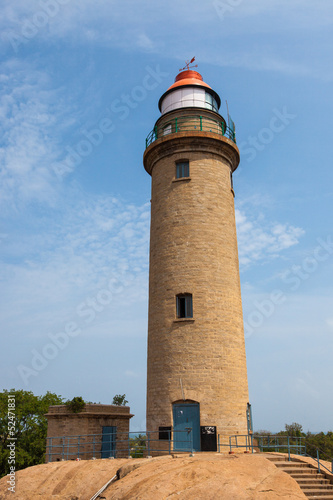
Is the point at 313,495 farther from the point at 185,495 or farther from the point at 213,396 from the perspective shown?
the point at 213,396

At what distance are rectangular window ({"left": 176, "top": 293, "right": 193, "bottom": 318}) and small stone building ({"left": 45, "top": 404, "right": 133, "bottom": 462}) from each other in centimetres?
721

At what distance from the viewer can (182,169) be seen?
872 inches

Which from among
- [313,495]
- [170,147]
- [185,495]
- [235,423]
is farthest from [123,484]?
[170,147]

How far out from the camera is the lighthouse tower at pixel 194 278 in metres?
18.3

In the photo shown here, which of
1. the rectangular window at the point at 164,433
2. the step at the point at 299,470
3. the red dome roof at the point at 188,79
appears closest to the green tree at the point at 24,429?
the rectangular window at the point at 164,433

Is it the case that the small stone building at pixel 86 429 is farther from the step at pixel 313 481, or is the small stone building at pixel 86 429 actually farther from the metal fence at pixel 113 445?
the step at pixel 313 481

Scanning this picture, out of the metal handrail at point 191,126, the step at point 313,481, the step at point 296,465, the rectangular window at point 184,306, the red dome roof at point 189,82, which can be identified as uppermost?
the red dome roof at point 189,82

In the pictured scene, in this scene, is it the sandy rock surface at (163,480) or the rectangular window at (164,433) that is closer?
the sandy rock surface at (163,480)

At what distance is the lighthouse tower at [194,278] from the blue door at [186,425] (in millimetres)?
40

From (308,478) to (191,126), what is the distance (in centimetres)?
1668

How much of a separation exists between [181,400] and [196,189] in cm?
1012

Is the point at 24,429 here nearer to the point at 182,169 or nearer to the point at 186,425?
the point at 186,425

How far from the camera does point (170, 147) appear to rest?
22.4 m

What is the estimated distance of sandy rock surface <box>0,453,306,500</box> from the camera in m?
10.9
